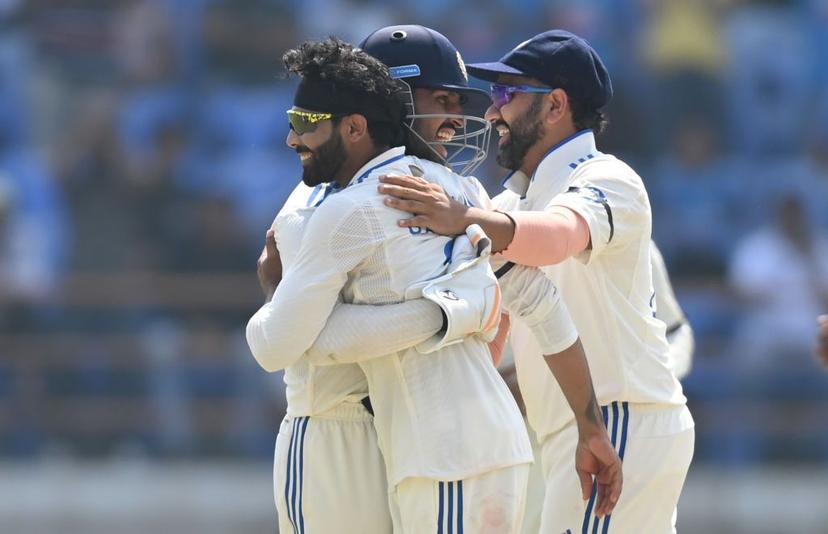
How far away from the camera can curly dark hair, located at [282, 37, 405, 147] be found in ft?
11.0

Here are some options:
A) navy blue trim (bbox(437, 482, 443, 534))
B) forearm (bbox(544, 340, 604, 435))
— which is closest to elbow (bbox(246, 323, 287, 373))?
navy blue trim (bbox(437, 482, 443, 534))

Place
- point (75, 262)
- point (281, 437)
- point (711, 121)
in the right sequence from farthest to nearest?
point (711, 121), point (75, 262), point (281, 437)

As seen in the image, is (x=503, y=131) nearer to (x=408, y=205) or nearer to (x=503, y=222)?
(x=503, y=222)

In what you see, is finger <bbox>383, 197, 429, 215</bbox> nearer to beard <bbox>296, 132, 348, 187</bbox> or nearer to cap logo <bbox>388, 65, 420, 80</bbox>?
beard <bbox>296, 132, 348, 187</bbox>

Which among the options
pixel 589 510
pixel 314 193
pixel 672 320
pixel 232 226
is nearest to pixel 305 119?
pixel 314 193

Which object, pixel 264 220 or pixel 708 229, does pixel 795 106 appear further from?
pixel 264 220

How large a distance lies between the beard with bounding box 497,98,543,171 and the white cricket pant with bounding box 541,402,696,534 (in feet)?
2.37

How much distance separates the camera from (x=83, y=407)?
330 inches

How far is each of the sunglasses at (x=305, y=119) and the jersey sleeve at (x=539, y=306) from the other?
584 millimetres

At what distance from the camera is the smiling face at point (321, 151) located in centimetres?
341

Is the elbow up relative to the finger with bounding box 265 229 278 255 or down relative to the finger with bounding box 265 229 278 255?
down

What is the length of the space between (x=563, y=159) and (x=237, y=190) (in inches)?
229

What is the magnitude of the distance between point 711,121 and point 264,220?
3094mm

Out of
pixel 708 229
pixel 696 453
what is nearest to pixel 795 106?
pixel 708 229
